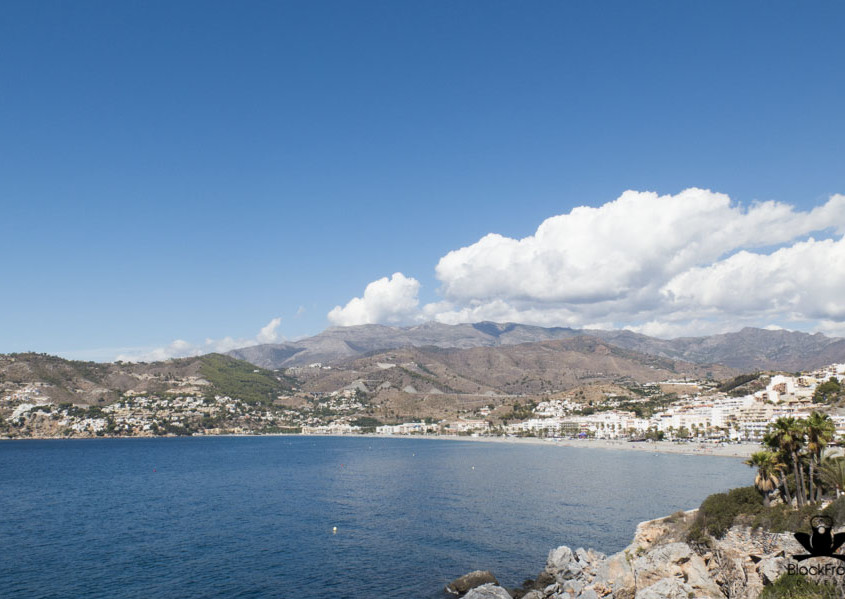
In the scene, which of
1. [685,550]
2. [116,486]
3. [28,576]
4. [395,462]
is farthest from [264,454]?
[685,550]

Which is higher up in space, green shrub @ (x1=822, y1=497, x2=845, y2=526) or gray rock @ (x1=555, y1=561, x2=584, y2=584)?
green shrub @ (x1=822, y1=497, x2=845, y2=526)

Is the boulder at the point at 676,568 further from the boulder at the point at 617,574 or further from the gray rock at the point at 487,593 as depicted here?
the gray rock at the point at 487,593

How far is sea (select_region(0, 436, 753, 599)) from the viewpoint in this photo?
4181cm

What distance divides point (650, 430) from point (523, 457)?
224ft

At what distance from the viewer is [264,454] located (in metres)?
159

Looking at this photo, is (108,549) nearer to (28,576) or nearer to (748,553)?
(28,576)

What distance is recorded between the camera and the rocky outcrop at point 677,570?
28.3 metres

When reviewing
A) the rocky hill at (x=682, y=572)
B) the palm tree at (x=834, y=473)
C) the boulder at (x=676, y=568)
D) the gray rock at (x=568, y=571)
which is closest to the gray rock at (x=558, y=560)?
the rocky hill at (x=682, y=572)

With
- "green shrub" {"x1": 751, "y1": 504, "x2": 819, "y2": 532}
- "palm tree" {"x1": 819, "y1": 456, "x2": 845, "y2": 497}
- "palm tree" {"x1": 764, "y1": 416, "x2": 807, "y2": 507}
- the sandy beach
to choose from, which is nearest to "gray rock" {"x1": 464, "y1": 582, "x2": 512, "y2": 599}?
"green shrub" {"x1": 751, "y1": 504, "x2": 819, "y2": 532}

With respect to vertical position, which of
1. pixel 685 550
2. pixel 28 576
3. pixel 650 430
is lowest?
pixel 650 430

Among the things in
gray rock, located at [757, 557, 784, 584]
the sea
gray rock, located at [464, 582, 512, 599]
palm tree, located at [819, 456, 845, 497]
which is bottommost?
the sea

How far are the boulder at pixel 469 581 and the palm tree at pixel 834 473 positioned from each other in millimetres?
22496

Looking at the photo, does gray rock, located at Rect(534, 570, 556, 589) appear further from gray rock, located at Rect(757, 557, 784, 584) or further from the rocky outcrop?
gray rock, located at Rect(757, 557, 784, 584)

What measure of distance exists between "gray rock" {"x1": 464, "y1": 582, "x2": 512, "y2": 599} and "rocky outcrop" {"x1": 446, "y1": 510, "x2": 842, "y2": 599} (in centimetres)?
7
